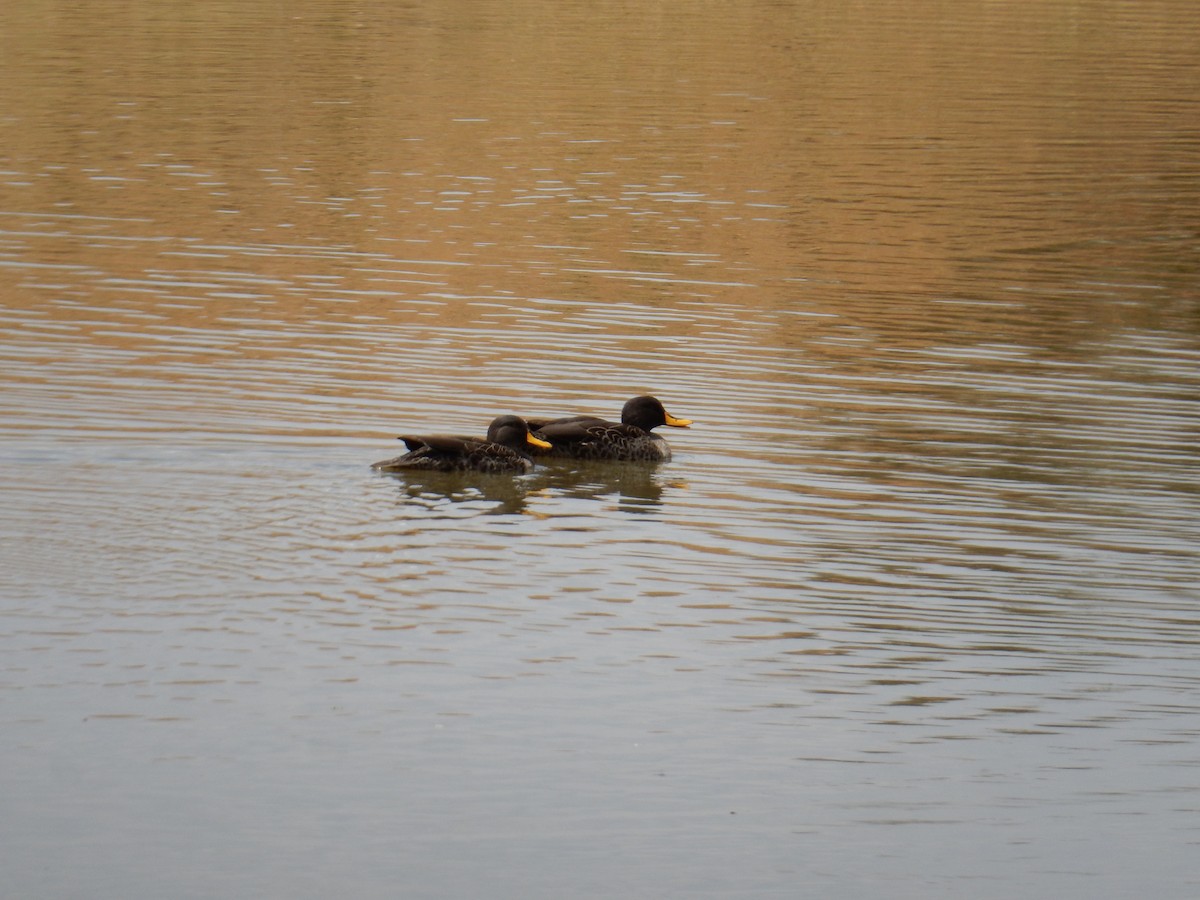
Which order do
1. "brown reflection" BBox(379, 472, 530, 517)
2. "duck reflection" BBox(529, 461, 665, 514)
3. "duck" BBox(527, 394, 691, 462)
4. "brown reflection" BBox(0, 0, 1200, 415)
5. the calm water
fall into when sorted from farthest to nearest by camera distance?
"brown reflection" BBox(0, 0, 1200, 415) < "duck" BBox(527, 394, 691, 462) < "duck reflection" BBox(529, 461, 665, 514) < "brown reflection" BBox(379, 472, 530, 517) < the calm water

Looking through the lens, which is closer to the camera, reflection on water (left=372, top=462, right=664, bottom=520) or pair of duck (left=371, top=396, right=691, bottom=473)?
reflection on water (left=372, top=462, right=664, bottom=520)

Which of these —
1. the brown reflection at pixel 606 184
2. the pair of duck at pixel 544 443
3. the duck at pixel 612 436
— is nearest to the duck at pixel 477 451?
the pair of duck at pixel 544 443

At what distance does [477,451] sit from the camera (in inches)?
506

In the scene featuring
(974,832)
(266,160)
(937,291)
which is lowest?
(974,832)

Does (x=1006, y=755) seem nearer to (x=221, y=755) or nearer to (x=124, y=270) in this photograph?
(x=221, y=755)

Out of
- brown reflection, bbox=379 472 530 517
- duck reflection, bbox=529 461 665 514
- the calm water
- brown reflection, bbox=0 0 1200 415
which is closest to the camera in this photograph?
the calm water

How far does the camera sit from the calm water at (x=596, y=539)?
7441 mm

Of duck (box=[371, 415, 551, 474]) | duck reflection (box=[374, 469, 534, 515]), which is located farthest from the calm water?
duck (box=[371, 415, 551, 474])

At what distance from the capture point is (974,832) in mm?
7535

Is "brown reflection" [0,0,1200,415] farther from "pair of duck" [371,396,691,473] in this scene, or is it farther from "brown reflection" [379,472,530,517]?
"brown reflection" [379,472,530,517]

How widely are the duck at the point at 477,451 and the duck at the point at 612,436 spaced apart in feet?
0.46

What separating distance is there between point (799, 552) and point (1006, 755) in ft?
10.2

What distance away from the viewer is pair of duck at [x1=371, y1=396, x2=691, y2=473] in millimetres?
12688

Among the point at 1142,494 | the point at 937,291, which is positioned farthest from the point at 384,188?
the point at 1142,494
